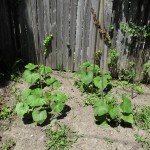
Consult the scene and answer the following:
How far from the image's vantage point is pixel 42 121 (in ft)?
16.1

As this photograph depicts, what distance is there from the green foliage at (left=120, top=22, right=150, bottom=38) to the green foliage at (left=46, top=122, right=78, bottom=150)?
7.03 feet

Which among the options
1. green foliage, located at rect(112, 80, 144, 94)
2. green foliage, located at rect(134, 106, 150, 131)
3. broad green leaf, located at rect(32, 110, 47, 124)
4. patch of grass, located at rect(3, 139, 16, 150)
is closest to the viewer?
patch of grass, located at rect(3, 139, 16, 150)

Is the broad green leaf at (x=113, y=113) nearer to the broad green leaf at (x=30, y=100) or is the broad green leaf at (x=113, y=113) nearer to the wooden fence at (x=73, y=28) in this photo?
the broad green leaf at (x=30, y=100)

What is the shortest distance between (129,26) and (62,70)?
1792mm

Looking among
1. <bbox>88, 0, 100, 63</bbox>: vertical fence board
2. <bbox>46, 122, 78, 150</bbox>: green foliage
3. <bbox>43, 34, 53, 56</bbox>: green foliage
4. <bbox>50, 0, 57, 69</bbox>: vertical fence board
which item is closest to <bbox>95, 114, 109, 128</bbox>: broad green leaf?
<bbox>46, 122, 78, 150</bbox>: green foliage

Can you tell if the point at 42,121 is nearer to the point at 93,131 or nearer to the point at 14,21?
the point at 93,131

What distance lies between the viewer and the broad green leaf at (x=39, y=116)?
16.0ft

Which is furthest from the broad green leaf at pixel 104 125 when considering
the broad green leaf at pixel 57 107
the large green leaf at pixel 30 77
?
the large green leaf at pixel 30 77

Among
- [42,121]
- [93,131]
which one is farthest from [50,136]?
[93,131]

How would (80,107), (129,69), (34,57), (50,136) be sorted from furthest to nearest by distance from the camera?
(34,57)
(129,69)
(80,107)
(50,136)

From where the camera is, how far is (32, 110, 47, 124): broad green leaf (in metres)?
4.89

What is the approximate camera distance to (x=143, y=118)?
5.18m

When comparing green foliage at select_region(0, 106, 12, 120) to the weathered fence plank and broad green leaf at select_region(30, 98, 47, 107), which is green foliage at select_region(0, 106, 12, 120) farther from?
the weathered fence plank

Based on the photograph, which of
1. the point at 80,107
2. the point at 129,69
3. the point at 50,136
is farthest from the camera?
the point at 129,69
